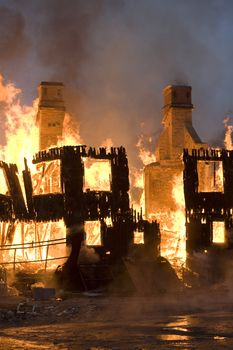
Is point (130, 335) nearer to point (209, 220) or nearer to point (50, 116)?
point (209, 220)

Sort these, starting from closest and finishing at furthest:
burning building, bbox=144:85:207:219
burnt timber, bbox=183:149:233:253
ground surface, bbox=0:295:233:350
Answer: ground surface, bbox=0:295:233:350 < burnt timber, bbox=183:149:233:253 < burning building, bbox=144:85:207:219

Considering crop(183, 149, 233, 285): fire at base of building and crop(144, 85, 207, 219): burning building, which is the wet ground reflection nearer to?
crop(183, 149, 233, 285): fire at base of building

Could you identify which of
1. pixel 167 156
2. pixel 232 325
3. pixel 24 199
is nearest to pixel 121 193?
pixel 24 199

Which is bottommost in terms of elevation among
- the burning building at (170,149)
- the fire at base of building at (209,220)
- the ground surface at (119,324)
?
the ground surface at (119,324)

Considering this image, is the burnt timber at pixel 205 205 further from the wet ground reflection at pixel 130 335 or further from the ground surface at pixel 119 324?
the wet ground reflection at pixel 130 335

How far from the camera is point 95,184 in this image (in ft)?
139

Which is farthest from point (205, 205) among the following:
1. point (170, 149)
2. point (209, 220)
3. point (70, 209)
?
point (170, 149)

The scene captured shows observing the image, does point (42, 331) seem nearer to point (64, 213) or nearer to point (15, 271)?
point (15, 271)

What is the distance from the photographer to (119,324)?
16.1 metres

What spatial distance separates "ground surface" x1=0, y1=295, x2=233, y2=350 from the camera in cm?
1279

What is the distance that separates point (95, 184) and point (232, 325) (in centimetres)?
2754

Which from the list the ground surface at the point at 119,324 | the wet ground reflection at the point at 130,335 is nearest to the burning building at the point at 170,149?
the ground surface at the point at 119,324

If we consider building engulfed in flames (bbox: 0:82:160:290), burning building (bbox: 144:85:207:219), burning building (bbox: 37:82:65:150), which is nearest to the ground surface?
building engulfed in flames (bbox: 0:82:160:290)

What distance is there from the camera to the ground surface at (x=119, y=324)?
12.8 meters
